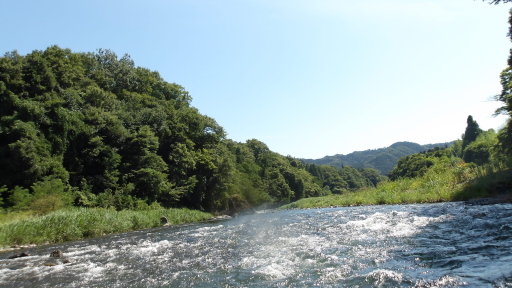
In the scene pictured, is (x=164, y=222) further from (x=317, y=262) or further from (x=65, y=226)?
(x=317, y=262)

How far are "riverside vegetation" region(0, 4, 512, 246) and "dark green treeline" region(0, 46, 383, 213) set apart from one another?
131 mm

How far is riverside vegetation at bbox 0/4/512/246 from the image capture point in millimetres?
25064

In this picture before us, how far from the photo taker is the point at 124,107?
2028 inches

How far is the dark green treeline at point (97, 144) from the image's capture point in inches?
1133

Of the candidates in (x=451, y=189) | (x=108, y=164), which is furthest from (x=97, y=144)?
(x=451, y=189)

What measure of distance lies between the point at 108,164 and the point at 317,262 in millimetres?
36037

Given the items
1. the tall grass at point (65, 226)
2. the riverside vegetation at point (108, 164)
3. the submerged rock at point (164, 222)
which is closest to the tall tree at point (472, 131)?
the riverside vegetation at point (108, 164)

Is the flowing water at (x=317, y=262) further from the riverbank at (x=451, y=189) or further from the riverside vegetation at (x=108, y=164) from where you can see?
the riverbank at (x=451, y=189)

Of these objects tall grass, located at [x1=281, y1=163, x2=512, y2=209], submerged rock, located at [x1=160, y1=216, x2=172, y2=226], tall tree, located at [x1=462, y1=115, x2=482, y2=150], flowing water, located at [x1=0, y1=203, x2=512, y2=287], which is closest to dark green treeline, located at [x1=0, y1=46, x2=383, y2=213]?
submerged rock, located at [x1=160, y1=216, x2=172, y2=226]

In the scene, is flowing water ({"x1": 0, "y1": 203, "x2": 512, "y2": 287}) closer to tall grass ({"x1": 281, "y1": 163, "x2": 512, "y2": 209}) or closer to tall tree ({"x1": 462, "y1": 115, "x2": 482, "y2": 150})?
tall grass ({"x1": 281, "y1": 163, "x2": 512, "y2": 209})

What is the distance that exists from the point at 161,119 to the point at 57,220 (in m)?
32.5

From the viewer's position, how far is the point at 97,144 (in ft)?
124

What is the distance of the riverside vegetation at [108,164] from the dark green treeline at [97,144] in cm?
13

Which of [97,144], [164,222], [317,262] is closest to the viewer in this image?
[317,262]
